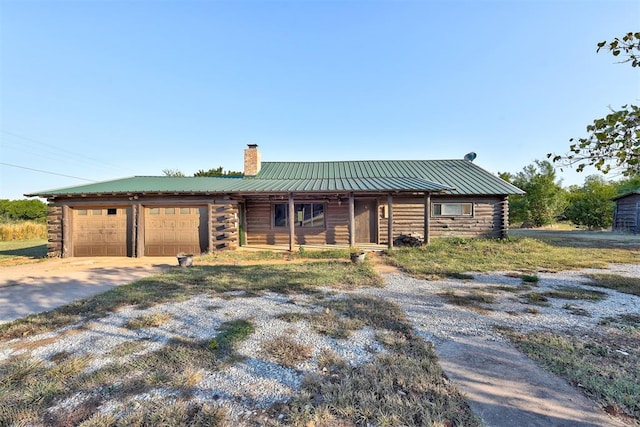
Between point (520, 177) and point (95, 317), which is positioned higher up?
point (520, 177)

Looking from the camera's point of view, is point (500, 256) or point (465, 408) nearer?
point (465, 408)

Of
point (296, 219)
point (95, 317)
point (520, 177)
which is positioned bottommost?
point (95, 317)

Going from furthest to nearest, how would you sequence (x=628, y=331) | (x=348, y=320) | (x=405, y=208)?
(x=405, y=208) → (x=348, y=320) → (x=628, y=331)

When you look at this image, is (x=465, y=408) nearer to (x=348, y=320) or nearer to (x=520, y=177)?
(x=348, y=320)

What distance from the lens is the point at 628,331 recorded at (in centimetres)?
403

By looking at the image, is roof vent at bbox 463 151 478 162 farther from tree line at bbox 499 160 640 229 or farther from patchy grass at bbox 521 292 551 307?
patchy grass at bbox 521 292 551 307

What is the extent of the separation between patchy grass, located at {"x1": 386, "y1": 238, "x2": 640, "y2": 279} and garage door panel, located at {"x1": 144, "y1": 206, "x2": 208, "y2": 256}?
28.2 feet

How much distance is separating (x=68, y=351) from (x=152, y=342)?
3.21ft

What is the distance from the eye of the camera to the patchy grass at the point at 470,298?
5.21m

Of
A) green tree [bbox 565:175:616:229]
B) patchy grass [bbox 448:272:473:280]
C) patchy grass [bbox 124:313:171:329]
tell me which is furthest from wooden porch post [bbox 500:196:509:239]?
green tree [bbox 565:175:616:229]

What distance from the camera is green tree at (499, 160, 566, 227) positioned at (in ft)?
87.8

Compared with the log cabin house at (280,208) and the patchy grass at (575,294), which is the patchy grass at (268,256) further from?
the patchy grass at (575,294)

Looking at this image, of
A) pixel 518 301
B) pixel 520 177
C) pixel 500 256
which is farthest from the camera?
pixel 520 177

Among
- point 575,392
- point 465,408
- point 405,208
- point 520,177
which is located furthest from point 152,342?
point 520,177
